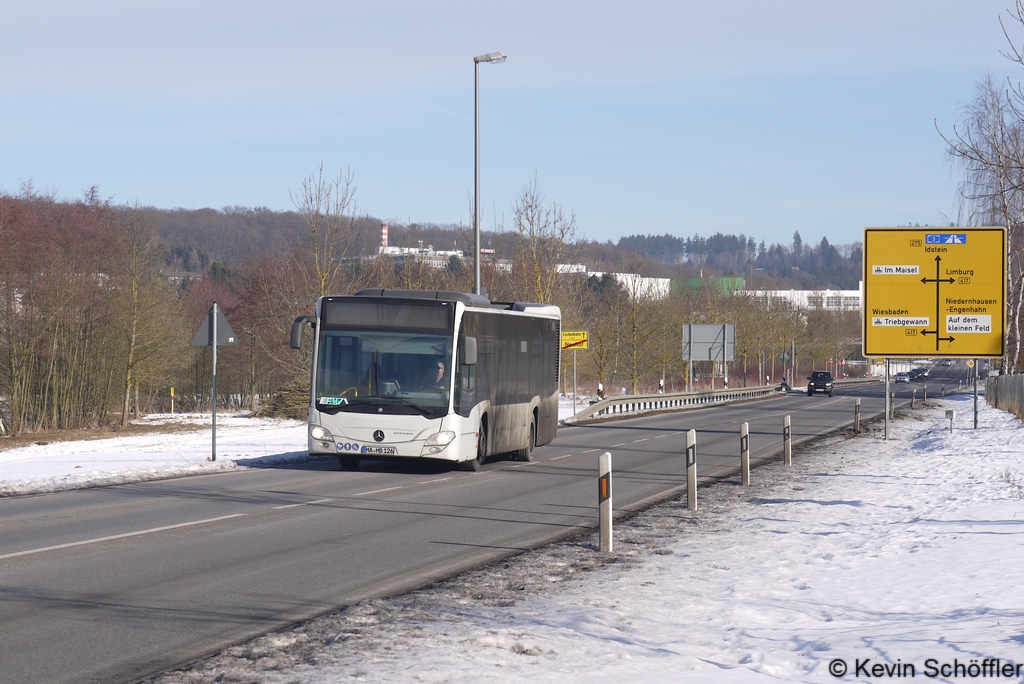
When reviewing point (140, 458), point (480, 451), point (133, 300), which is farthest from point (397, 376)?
point (133, 300)

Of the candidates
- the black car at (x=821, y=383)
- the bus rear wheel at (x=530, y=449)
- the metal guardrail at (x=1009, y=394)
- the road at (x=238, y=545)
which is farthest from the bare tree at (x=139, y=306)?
the black car at (x=821, y=383)

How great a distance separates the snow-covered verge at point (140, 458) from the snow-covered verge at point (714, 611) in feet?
30.3

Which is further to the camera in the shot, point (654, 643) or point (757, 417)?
point (757, 417)

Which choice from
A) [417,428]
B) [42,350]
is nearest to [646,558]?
[417,428]

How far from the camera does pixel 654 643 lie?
6.80 meters

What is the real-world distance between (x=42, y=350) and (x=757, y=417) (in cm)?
2784

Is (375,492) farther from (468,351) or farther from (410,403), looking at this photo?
(468,351)

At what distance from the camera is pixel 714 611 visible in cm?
788

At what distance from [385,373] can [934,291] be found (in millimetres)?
13438

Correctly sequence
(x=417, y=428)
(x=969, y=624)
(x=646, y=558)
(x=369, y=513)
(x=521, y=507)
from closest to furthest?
(x=969, y=624), (x=646, y=558), (x=369, y=513), (x=521, y=507), (x=417, y=428)

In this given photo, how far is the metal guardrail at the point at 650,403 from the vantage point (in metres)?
41.9

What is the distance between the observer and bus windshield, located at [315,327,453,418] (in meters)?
18.5

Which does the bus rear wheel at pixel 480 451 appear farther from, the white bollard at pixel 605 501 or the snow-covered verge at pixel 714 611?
the white bollard at pixel 605 501

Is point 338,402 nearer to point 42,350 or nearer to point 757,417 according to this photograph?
point 42,350
